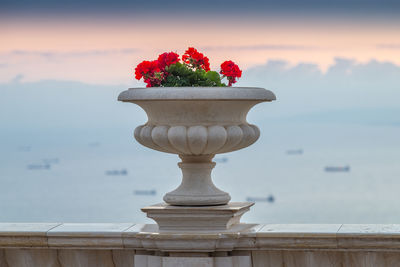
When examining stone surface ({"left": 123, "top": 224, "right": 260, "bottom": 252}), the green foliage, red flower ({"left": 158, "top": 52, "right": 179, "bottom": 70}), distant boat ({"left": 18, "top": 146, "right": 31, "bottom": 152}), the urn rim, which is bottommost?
stone surface ({"left": 123, "top": 224, "right": 260, "bottom": 252})

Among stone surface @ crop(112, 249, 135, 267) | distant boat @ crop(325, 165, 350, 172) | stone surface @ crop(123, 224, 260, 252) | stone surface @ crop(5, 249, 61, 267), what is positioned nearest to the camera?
stone surface @ crop(123, 224, 260, 252)

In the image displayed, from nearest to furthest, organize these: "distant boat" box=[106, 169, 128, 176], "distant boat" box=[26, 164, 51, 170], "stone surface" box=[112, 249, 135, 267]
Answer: "stone surface" box=[112, 249, 135, 267] < "distant boat" box=[106, 169, 128, 176] < "distant boat" box=[26, 164, 51, 170]

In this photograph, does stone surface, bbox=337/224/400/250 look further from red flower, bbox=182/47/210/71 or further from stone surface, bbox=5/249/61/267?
stone surface, bbox=5/249/61/267

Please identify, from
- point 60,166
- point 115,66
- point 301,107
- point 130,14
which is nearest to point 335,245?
point 130,14

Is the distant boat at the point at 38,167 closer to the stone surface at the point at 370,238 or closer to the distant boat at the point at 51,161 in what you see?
the distant boat at the point at 51,161

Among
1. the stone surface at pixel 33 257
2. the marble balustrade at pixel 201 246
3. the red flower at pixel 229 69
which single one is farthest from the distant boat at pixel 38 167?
the red flower at pixel 229 69

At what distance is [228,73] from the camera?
6.12 metres

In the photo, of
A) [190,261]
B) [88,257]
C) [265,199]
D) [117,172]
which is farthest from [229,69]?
[117,172]

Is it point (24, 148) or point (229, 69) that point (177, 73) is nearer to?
point (229, 69)

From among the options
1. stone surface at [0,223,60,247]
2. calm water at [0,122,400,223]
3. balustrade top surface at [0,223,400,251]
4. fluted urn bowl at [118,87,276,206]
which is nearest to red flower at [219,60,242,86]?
fluted urn bowl at [118,87,276,206]

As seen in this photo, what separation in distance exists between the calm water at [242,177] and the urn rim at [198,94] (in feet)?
187

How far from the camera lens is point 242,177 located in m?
98.5

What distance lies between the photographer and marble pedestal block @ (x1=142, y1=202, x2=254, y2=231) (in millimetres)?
5922

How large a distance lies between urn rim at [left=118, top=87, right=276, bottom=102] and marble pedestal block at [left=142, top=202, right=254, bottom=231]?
78 centimetres
